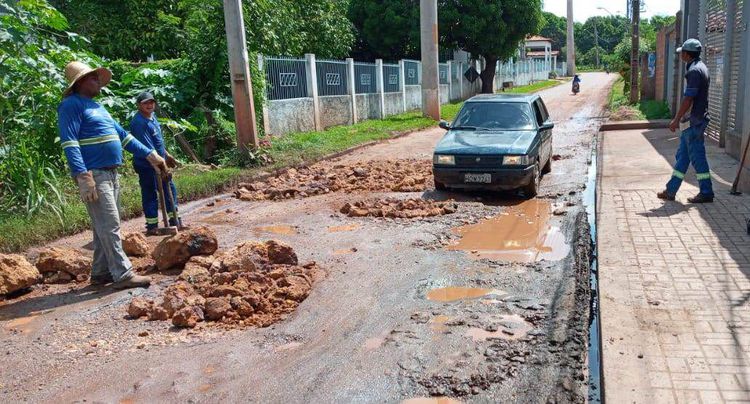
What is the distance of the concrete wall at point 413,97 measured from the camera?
28175mm

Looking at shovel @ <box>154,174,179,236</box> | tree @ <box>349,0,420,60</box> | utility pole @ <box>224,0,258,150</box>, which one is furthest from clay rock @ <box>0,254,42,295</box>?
tree @ <box>349,0,420,60</box>

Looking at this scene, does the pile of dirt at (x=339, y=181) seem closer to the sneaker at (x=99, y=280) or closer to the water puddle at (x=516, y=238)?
the water puddle at (x=516, y=238)

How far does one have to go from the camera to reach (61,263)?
6109 mm

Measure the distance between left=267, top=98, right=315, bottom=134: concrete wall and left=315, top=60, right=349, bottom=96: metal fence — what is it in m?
1.28

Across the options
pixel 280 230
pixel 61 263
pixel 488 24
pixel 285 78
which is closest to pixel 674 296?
pixel 280 230

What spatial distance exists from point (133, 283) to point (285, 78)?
40.2 feet

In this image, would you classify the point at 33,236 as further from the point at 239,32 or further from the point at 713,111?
the point at 713,111

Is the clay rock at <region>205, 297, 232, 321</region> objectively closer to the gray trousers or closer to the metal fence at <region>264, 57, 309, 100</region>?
the gray trousers

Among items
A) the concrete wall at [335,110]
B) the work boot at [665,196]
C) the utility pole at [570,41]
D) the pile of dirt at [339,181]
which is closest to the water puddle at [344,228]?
the pile of dirt at [339,181]

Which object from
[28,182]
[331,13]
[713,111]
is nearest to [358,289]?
[28,182]

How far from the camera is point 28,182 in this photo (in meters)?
8.22

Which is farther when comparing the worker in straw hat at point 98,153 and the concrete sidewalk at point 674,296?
the worker in straw hat at point 98,153

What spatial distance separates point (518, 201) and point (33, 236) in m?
6.43

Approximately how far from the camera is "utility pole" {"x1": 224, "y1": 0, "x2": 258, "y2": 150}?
12219 millimetres
